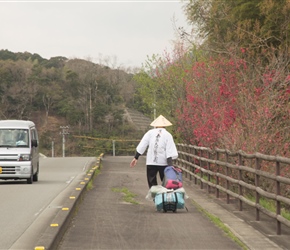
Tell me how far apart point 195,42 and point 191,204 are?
1625 cm

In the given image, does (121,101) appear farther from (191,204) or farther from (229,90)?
(191,204)

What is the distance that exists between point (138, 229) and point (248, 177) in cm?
525

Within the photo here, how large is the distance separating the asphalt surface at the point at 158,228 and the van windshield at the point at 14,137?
7482mm

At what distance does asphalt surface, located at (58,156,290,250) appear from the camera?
906 cm

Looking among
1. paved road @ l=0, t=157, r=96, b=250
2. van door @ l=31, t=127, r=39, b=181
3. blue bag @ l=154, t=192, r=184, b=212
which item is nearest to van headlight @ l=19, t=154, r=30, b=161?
van door @ l=31, t=127, r=39, b=181

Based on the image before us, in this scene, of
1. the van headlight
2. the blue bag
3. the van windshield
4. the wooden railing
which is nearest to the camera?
the wooden railing

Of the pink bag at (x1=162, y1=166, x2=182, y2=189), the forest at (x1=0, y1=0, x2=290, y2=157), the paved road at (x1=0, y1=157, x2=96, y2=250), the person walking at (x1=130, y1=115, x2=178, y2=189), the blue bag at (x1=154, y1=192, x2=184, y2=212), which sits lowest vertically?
the paved road at (x1=0, y1=157, x2=96, y2=250)

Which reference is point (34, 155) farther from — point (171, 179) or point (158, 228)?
point (158, 228)

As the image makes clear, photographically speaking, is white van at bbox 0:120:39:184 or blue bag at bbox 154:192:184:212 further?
white van at bbox 0:120:39:184

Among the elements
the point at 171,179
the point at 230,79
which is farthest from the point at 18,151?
the point at 171,179

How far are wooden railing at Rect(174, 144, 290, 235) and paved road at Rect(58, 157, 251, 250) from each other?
2.99 feet

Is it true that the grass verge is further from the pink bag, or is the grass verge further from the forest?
the forest

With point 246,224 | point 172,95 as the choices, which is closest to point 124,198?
point 246,224

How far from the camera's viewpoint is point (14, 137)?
72.8 ft
